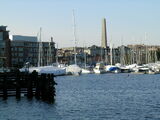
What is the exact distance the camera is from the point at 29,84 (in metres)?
50.8

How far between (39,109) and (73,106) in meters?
5.22

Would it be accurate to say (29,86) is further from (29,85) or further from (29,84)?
(29,84)

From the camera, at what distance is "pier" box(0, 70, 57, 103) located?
49.5 meters

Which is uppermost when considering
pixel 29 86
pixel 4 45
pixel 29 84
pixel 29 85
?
pixel 4 45

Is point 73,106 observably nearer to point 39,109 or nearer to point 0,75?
point 39,109

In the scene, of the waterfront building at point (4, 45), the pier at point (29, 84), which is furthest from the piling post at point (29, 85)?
the waterfront building at point (4, 45)

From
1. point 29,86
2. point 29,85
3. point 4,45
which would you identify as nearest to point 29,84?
point 29,85

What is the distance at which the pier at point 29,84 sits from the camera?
162 ft

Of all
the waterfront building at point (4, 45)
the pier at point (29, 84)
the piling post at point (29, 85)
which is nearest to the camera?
the pier at point (29, 84)

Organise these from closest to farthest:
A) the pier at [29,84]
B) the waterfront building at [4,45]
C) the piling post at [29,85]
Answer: the pier at [29,84] → the piling post at [29,85] → the waterfront building at [4,45]

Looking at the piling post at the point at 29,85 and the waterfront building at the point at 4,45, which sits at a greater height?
the waterfront building at the point at 4,45

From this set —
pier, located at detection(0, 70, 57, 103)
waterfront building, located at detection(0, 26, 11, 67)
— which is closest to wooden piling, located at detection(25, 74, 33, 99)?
pier, located at detection(0, 70, 57, 103)

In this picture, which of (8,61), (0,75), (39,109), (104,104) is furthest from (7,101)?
(8,61)

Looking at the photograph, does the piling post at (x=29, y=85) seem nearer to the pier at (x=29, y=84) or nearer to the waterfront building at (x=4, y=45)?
the pier at (x=29, y=84)
